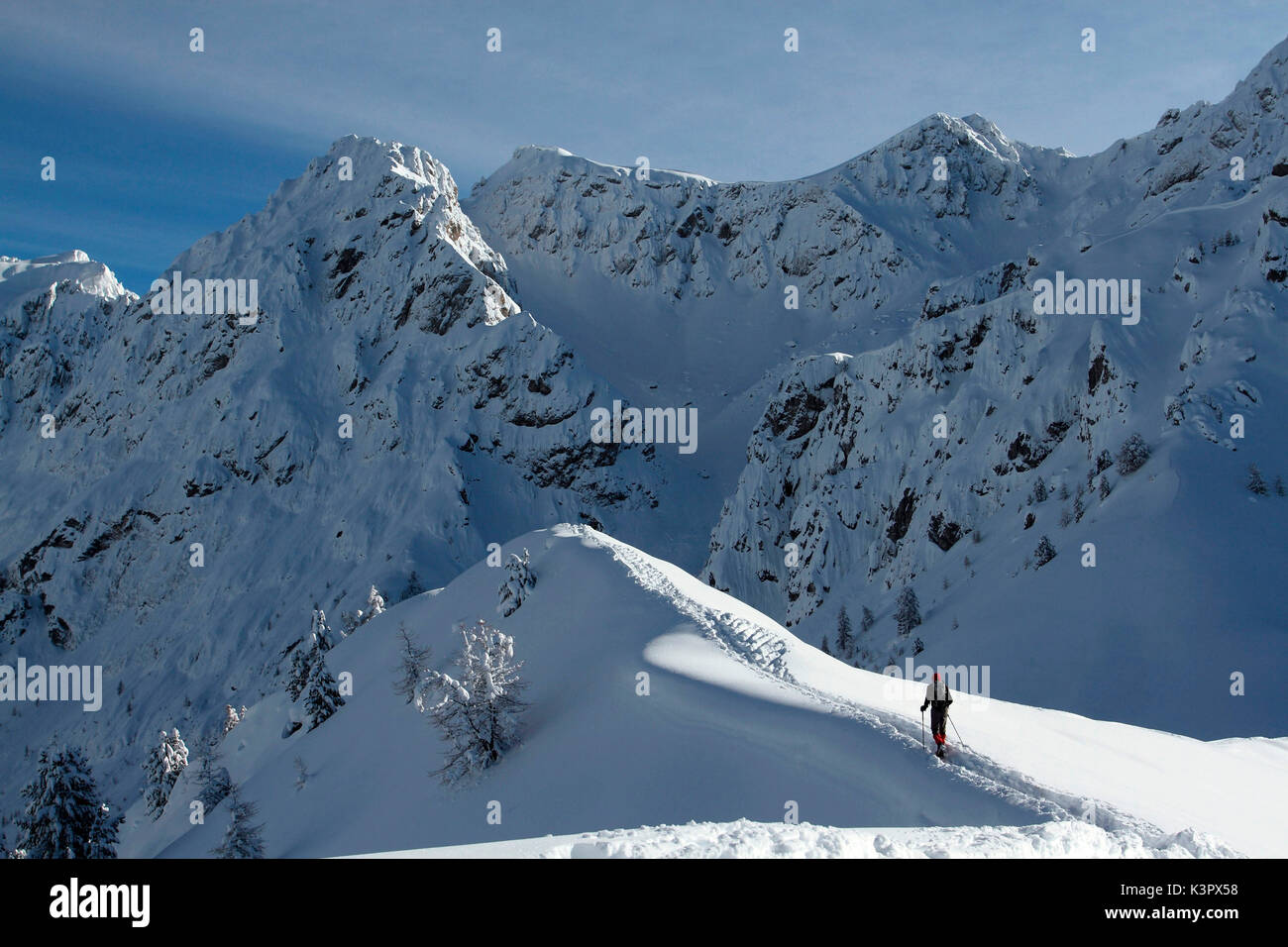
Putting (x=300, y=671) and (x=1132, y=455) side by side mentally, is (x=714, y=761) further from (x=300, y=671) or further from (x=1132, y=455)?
(x=1132, y=455)

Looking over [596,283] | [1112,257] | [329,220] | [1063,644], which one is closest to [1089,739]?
[1063,644]

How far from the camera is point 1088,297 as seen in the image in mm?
66500

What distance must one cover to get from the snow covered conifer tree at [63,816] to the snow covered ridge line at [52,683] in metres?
67.5

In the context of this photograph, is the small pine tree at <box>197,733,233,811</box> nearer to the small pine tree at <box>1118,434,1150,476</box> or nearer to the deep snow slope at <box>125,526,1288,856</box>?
the deep snow slope at <box>125,526,1288,856</box>

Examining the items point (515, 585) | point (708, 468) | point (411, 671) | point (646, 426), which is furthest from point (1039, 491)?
point (646, 426)

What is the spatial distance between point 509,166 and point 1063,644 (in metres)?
173

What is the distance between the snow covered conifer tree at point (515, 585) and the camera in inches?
1272

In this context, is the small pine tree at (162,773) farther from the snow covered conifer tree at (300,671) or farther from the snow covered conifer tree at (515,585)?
the snow covered conifer tree at (515,585)

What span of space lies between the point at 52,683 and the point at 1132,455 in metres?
112

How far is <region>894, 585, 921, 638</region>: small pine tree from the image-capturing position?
1926 inches

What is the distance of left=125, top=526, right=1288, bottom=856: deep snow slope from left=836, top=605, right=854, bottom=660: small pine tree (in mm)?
24784

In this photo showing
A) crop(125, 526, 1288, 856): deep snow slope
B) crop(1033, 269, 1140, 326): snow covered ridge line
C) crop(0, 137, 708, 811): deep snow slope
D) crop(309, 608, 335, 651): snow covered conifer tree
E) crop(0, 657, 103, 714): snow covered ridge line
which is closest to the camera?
crop(125, 526, 1288, 856): deep snow slope

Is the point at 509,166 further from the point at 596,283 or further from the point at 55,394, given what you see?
the point at 55,394

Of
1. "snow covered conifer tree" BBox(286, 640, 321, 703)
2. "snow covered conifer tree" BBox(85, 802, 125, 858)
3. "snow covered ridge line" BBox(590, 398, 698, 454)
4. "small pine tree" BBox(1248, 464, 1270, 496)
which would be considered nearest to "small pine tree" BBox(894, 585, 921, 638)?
"small pine tree" BBox(1248, 464, 1270, 496)
